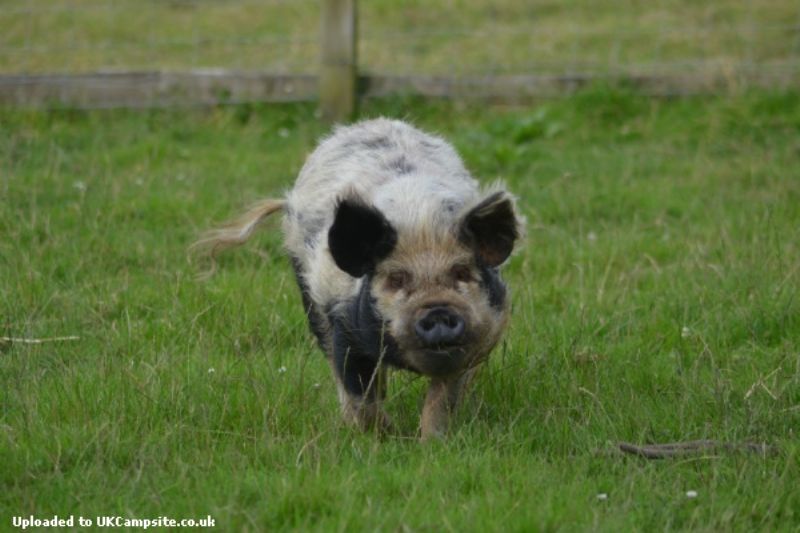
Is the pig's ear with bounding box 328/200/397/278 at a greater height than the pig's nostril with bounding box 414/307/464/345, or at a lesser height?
greater

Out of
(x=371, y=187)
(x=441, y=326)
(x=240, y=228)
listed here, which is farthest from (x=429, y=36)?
(x=441, y=326)

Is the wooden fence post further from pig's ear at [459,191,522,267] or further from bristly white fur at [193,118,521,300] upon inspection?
pig's ear at [459,191,522,267]

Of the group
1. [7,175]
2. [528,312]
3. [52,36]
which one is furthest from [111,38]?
[528,312]

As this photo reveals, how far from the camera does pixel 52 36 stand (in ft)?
43.8

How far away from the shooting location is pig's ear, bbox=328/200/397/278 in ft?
17.0

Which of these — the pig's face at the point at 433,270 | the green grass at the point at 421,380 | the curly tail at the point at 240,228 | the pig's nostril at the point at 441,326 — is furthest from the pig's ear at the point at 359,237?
the curly tail at the point at 240,228

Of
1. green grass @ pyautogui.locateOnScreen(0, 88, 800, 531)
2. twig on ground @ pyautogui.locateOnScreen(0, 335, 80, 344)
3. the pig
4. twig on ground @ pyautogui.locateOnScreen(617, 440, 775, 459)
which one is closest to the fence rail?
green grass @ pyautogui.locateOnScreen(0, 88, 800, 531)

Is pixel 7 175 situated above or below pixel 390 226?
below

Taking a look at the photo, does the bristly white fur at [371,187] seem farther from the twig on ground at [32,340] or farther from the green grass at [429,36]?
the green grass at [429,36]

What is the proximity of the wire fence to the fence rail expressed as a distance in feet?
0.05

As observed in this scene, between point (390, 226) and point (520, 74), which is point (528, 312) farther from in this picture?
point (520, 74)

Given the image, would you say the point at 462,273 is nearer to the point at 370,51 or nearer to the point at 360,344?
the point at 360,344

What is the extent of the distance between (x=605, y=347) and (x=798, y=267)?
141 cm

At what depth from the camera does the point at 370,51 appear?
13.2 meters
